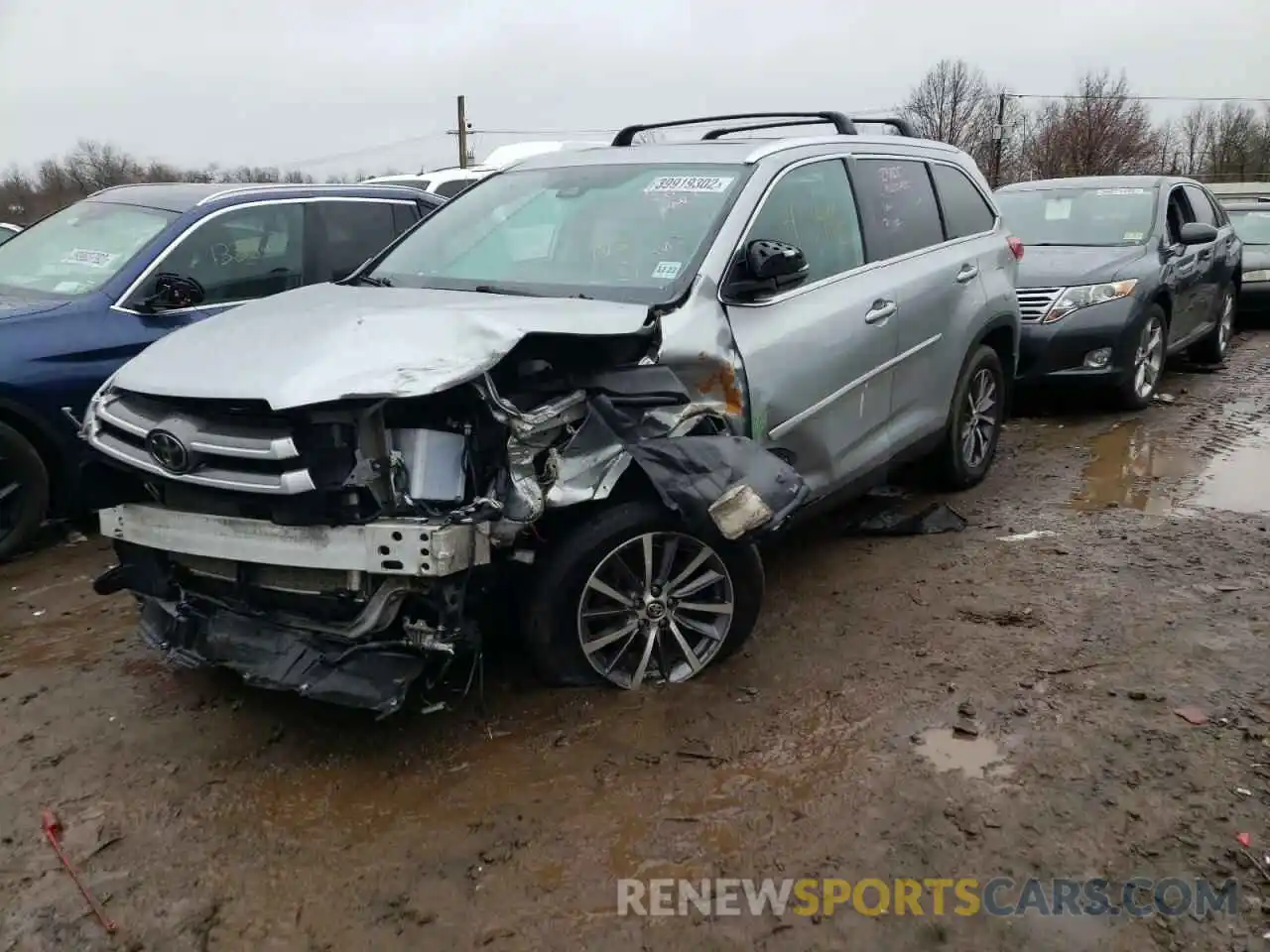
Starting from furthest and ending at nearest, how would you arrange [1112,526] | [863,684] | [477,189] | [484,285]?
[1112,526] → [477,189] → [484,285] → [863,684]

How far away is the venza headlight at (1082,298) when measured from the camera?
726cm

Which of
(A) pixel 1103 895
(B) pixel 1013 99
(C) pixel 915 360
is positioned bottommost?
(A) pixel 1103 895

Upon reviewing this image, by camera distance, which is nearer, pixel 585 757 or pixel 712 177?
pixel 585 757

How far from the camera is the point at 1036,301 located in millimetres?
7348

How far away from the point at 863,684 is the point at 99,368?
12.6ft

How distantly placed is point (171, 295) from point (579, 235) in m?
2.37

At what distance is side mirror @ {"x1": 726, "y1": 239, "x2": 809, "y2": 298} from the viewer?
3662 millimetres

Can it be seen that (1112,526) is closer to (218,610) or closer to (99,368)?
(218,610)

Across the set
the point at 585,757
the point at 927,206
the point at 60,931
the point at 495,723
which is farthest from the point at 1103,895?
the point at 927,206

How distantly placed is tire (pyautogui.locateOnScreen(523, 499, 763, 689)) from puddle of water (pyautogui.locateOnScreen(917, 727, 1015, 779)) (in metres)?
0.74

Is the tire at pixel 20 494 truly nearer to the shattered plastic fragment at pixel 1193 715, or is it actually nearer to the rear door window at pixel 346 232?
the rear door window at pixel 346 232

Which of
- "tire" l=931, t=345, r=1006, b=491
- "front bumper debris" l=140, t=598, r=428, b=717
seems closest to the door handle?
"tire" l=931, t=345, r=1006, b=491

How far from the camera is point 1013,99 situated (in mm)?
50438

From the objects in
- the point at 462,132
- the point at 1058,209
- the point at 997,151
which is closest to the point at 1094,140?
the point at 997,151
